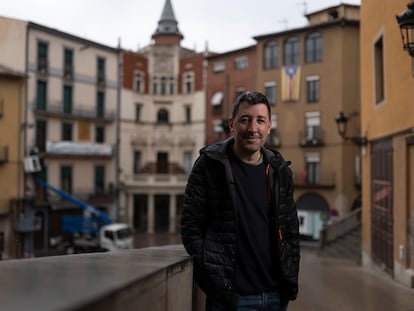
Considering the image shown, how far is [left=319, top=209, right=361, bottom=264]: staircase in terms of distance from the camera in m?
17.9

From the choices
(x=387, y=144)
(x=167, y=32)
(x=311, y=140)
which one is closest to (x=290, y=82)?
(x=311, y=140)

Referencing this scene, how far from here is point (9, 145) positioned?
26125 millimetres

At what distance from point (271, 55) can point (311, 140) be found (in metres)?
6.09

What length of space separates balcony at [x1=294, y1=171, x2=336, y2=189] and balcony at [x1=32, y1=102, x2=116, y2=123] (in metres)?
13.6

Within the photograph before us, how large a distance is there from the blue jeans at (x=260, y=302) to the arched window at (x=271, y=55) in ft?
90.7

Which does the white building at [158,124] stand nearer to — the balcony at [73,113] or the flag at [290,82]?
the balcony at [73,113]

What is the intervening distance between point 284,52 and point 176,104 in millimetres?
10437

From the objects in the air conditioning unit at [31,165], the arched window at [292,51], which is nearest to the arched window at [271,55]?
the arched window at [292,51]

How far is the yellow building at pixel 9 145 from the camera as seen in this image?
25.4 metres

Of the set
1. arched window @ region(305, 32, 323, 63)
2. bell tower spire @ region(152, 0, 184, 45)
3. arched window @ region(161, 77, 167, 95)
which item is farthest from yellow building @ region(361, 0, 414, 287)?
bell tower spire @ region(152, 0, 184, 45)

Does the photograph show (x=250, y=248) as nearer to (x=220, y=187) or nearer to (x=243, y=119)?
(x=220, y=187)

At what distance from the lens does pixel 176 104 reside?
36375mm

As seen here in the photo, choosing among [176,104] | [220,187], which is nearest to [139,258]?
[220,187]

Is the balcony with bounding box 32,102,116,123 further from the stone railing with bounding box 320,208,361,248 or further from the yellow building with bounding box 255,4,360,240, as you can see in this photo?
the stone railing with bounding box 320,208,361,248
